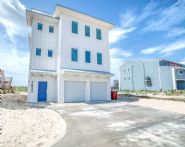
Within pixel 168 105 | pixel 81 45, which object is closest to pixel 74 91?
pixel 81 45

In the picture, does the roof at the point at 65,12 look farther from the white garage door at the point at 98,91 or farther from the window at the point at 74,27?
the white garage door at the point at 98,91

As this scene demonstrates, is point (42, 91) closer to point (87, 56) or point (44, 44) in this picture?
point (44, 44)

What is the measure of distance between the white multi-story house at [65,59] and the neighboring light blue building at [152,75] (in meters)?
23.8

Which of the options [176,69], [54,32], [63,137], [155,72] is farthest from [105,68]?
[176,69]

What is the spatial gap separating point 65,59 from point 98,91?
6.02 meters

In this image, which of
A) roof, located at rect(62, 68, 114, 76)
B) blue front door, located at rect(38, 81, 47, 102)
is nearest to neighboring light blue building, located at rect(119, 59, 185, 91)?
roof, located at rect(62, 68, 114, 76)

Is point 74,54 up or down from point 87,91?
up

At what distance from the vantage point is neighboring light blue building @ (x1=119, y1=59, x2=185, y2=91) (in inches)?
1451

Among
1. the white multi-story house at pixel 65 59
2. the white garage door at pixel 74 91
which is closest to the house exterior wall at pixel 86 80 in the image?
the white multi-story house at pixel 65 59

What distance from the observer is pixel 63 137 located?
5.86m

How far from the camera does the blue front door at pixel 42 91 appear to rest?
1678 centimetres

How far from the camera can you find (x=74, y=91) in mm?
17234

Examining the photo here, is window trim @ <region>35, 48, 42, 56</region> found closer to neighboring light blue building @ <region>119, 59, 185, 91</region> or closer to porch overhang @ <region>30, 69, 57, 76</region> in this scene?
porch overhang @ <region>30, 69, 57, 76</region>

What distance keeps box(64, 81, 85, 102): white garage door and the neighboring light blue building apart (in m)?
27.1
